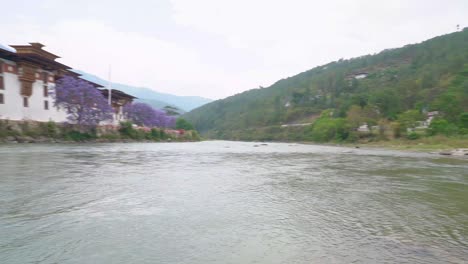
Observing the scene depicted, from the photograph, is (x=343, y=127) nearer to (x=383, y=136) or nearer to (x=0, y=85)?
(x=383, y=136)

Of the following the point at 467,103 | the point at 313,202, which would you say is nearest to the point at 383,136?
the point at 467,103

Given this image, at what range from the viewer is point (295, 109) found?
11956 cm

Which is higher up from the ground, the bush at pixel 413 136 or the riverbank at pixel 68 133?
the riverbank at pixel 68 133

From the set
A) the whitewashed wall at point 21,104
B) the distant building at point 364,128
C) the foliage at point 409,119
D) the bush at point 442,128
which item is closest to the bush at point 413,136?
the bush at point 442,128

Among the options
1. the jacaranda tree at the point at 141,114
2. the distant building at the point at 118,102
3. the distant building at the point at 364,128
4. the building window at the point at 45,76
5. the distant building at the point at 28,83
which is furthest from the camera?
the jacaranda tree at the point at 141,114

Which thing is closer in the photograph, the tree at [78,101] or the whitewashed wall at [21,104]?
the whitewashed wall at [21,104]

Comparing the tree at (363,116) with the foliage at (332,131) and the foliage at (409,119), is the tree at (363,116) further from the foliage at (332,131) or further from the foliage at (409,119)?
the foliage at (409,119)

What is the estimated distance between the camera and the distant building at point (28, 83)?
1305 inches

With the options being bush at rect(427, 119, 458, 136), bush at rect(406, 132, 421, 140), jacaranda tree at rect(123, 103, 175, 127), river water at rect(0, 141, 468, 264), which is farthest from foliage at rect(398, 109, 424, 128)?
jacaranda tree at rect(123, 103, 175, 127)

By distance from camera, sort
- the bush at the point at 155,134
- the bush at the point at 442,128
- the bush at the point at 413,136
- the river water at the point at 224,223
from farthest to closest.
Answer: the bush at the point at 155,134 < the bush at the point at 413,136 < the bush at the point at 442,128 < the river water at the point at 224,223

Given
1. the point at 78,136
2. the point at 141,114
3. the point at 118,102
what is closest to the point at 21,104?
the point at 78,136

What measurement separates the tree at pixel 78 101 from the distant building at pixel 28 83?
1424 millimetres

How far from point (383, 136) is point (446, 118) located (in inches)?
397

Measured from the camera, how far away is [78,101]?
1524 inches
